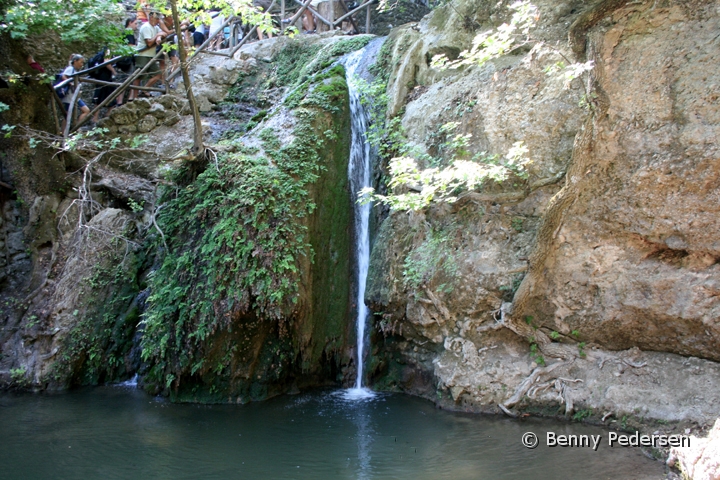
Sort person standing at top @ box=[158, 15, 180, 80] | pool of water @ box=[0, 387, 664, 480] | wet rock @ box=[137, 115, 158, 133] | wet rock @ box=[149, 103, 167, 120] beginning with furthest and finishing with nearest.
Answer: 1. person standing at top @ box=[158, 15, 180, 80]
2. wet rock @ box=[149, 103, 167, 120]
3. wet rock @ box=[137, 115, 158, 133]
4. pool of water @ box=[0, 387, 664, 480]

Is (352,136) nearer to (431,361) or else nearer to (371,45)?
(371,45)

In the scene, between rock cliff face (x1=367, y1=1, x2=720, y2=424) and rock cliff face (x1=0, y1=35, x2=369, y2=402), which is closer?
rock cliff face (x1=367, y1=1, x2=720, y2=424)

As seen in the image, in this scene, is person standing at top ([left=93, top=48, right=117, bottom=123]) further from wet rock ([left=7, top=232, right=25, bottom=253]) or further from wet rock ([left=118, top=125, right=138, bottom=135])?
wet rock ([left=7, top=232, right=25, bottom=253])

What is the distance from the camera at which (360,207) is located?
9.77m

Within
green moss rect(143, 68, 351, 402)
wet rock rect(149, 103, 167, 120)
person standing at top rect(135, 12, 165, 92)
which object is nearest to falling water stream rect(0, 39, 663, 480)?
green moss rect(143, 68, 351, 402)

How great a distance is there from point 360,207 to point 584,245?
4.03 m

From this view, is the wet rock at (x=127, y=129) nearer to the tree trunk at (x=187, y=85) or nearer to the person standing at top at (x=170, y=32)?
the person standing at top at (x=170, y=32)

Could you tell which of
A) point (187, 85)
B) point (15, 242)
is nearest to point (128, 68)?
point (15, 242)

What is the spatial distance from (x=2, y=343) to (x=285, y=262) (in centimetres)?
534

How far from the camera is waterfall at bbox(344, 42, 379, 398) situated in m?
8.81

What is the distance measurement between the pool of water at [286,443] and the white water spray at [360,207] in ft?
3.46

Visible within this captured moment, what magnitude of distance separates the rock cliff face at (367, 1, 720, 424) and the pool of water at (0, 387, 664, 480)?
2.77 ft

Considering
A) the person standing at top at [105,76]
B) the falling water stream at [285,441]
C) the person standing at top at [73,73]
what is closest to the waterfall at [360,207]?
the falling water stream at [285,441]

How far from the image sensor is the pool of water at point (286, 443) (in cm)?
546
